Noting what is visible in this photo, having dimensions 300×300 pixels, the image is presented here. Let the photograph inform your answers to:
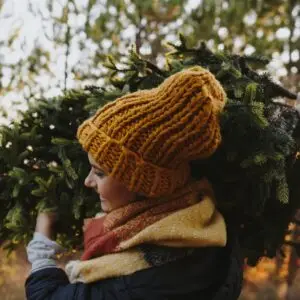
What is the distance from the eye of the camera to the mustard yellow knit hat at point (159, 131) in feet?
5.62

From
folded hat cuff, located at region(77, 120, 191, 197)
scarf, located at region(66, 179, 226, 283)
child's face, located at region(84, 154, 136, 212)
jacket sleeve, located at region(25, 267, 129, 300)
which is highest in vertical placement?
folded hat cuff, located at region(77, 120, 191, 197)

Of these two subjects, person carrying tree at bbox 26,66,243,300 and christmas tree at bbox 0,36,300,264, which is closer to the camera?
person carrying tree at bbox 26,66,243,300

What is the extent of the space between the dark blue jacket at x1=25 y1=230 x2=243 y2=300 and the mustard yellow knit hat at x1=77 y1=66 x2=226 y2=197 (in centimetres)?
29

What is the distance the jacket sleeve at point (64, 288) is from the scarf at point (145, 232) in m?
0.03

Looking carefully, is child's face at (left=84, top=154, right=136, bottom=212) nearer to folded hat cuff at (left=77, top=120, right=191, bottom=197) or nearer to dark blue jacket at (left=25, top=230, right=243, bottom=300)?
folded hat cuff at (left=77, top=120, right=191, bottom=197)

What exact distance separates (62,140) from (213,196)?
0.76 metres

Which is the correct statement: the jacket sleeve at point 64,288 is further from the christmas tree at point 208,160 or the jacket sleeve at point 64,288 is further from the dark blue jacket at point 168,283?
the christmas tree at point 208,160

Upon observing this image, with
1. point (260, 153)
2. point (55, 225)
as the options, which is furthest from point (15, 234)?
point (260, 153)

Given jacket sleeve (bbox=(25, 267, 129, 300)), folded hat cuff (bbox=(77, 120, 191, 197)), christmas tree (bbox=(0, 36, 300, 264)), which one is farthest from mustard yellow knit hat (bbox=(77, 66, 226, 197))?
jacket sleeve (bbox=(25, 267, 129, 300))

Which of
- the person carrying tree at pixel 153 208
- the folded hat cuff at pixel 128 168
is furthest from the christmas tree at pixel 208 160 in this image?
the folded hat cuff at pixel 128 168

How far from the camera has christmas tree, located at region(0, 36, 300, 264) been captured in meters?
1.96

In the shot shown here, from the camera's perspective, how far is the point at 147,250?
1.83m

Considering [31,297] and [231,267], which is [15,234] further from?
[231,267]

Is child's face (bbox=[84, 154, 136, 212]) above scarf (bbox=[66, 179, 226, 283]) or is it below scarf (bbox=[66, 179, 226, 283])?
above
